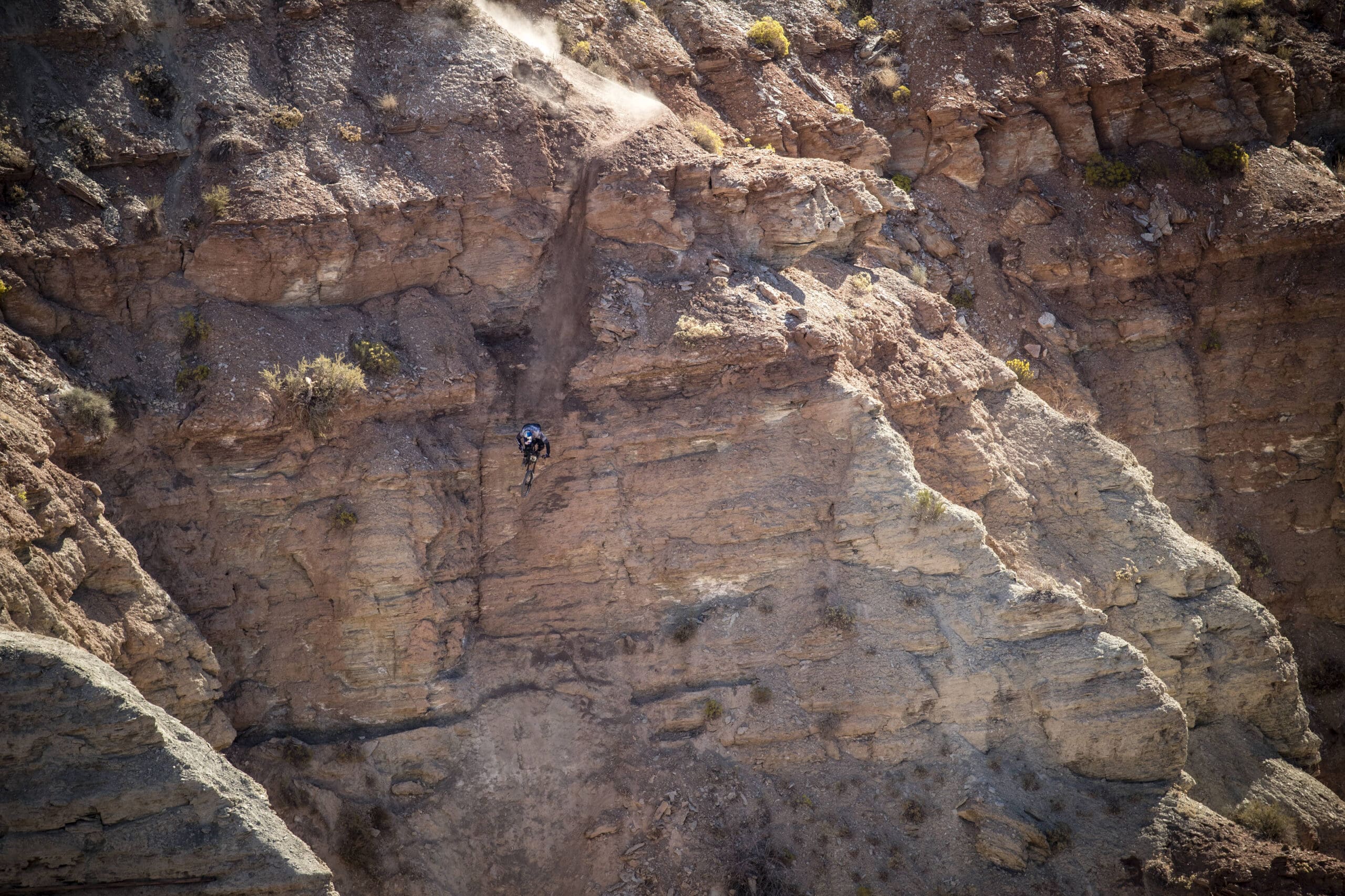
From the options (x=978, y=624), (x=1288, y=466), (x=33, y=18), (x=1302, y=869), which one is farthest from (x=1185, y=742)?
(x=33, y=18)

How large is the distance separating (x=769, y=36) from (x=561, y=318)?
954 cm

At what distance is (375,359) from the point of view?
63.5 feet

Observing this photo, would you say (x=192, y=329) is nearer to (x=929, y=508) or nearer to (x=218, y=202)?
(x=218, y=202)

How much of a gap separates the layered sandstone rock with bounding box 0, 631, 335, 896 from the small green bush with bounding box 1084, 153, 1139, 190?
2313 cm

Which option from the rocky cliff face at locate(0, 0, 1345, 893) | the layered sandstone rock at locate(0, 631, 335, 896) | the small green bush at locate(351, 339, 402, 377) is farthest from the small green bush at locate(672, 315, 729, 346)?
the layered sandstone rock at locate(0, 631, 335, 896)

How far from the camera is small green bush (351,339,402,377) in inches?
763

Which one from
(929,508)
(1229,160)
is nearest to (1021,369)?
(929,508)

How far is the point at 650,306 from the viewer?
20.7 meters

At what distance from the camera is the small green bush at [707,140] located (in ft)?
74.6

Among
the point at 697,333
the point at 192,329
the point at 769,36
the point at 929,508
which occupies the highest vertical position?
the point at 769,36

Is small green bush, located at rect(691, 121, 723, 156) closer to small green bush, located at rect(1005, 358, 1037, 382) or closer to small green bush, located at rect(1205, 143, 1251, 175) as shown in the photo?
small green bush, located at rect(1005, 358, 1037, 382)

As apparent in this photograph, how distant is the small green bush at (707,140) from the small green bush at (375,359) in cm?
801

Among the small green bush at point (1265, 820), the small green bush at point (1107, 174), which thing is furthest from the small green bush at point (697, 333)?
the small green bush at point (1265, 820)

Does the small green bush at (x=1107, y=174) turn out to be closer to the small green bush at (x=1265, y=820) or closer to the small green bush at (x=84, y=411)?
the small green bush at (x=1265, y=820)
